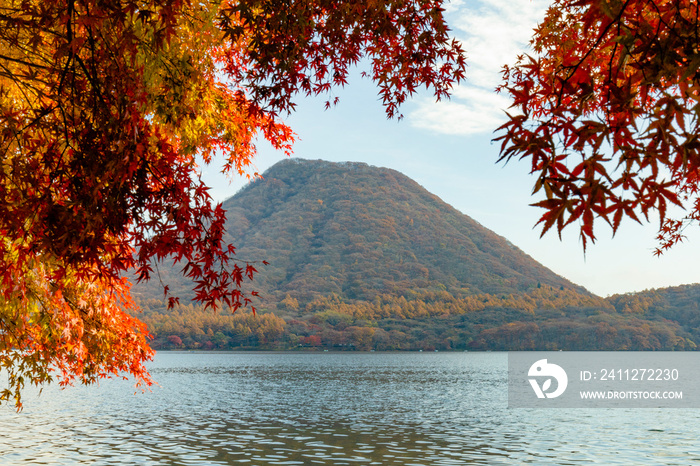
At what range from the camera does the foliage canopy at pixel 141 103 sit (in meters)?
4.73

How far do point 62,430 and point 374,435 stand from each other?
18896 mm

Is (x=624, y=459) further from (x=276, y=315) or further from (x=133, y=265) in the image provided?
(x=276, y=315)

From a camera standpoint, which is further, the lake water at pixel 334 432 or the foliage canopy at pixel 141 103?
the lake water at pixel 334 432

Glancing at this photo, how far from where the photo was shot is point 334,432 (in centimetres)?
3269

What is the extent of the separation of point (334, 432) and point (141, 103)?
30.6 meters

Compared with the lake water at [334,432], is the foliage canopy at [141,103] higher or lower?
higher

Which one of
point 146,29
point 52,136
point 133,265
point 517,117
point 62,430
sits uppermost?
point 146,29

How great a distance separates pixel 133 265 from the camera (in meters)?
6.17

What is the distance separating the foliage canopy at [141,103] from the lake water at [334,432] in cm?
1938

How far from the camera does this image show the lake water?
24.7m

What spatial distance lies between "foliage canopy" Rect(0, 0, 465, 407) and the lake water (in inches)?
763

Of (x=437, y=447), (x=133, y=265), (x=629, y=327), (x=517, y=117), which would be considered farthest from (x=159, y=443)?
(x=629, y=327)

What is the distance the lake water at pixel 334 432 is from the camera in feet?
81.1

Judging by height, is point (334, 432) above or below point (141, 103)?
below
